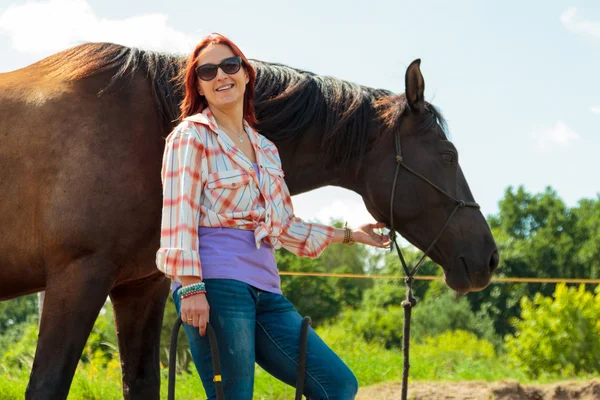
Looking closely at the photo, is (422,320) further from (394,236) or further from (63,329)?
(63,329)

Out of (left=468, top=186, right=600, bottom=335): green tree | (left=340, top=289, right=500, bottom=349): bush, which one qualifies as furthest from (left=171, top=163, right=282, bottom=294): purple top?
(left=468, top=186, right=600, bottom=335): green tree

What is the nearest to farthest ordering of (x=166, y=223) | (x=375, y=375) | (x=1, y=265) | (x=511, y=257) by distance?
1. (x=166, y=223)
2. (x=1, y=265)
3. (x=375, y=375)
4. (x=511, y=257)

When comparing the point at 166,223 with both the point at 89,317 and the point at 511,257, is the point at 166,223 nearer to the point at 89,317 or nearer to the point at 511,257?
the point at 89,317

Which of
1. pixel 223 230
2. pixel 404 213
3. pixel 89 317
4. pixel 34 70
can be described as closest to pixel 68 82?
pixel 34 70

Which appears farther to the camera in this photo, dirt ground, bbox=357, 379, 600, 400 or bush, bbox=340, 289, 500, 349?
bush, bbox=340, 289, 500, 349

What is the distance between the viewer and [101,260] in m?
3.20

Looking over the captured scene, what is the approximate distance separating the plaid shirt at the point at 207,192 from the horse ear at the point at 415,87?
3.87 feet

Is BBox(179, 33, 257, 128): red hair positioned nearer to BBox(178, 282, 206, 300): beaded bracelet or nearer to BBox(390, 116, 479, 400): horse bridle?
BBox(178, 282, 206, 300): beaded bracelet

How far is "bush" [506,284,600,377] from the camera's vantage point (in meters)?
8.74

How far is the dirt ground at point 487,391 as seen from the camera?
251 inches

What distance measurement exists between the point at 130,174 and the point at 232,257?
89cm

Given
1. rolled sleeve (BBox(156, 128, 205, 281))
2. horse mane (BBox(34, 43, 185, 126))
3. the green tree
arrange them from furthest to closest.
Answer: the green tree < horse mane (BBox(34, 43, 185, 126)) < rolled sleeve (BBox(156, 128, 205, 281))

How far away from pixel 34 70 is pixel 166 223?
1.58 meters

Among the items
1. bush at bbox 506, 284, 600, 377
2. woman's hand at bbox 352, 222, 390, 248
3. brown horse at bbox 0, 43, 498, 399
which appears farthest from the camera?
bush at bbox 506, 284, 600, 377
